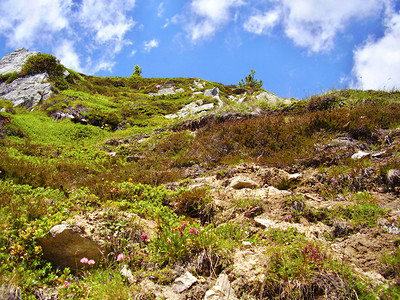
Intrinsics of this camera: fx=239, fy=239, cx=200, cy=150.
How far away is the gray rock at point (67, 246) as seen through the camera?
4.06 m

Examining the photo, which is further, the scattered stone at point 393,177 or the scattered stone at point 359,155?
the scattered stone at point 359,155

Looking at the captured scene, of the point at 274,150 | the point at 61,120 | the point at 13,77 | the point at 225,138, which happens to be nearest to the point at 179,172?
the point at 225,138

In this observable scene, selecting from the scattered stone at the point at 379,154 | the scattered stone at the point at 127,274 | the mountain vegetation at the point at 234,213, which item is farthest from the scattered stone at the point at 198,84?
the scattered stone at the point at 127,274

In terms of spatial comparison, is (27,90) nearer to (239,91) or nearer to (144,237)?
(144,237)

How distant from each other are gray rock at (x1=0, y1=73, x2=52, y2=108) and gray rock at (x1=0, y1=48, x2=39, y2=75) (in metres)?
4.74

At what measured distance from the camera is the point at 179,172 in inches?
368

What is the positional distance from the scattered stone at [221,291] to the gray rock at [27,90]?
26.4 metres

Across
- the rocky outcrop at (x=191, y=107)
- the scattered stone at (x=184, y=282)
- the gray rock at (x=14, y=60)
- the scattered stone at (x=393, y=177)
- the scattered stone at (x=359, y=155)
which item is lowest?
the scattered stone at (x=184, y=282)

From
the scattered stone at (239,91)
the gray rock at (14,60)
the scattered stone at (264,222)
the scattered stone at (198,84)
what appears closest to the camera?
the scattered stone at (264,222)

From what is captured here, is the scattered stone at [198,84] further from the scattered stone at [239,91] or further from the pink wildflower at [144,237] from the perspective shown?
the pink wildflower at [144,237]

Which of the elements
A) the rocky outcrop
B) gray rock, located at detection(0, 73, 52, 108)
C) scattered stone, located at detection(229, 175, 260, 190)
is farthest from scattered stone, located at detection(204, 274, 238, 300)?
gray rock, located at detection(0, 73, 52, 108)

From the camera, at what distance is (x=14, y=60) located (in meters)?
34.8

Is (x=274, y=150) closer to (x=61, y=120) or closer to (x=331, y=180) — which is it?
(x=331, y=180)

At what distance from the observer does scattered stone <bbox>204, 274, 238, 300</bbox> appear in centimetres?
311
